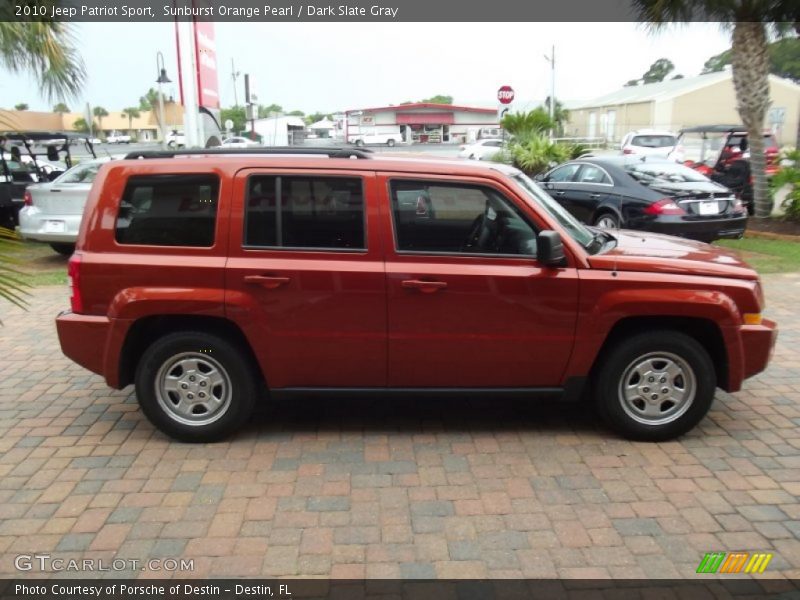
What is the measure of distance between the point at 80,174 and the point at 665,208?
8911 millimetres

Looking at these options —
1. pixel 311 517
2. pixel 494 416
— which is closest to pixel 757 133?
pixel 494 416

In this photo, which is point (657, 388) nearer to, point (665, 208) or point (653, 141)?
point (665, 208)

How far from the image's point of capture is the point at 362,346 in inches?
161

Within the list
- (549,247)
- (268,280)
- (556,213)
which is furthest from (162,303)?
(556,213)

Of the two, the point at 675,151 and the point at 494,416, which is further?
the point at 675,151

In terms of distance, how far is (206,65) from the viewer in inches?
456

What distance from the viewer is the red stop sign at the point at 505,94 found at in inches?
763

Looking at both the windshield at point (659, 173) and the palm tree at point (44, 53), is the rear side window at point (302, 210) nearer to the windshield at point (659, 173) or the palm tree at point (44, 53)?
the palm tree at point (44, 53)

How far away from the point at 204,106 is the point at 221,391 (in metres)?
8.46

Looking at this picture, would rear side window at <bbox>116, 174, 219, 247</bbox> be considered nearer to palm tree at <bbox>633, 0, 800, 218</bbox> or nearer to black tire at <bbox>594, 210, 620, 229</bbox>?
black tire at <bbox>594, 210, 620, 229</bbox>

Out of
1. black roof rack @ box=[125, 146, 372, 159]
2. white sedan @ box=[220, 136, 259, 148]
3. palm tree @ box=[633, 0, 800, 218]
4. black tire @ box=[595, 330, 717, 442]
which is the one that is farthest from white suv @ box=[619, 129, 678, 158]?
black roof rack @ box=[125, 146, 372, 159]

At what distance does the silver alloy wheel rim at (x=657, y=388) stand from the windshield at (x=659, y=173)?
264 inches

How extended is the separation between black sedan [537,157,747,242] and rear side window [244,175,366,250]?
603 centimetres

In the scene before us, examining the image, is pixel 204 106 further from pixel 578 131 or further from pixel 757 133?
pixel 578 131
